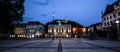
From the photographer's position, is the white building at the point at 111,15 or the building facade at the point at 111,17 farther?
the white building at the point at 111,15

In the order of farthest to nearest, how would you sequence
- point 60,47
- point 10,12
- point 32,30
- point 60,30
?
point 60,30
point 32,30
point 10,12
point 60,47

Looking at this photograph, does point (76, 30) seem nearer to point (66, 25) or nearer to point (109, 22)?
point (66, 25)

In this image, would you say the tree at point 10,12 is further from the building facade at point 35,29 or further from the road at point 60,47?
the building facade at point 35,29

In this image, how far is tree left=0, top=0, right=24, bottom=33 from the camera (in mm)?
51156

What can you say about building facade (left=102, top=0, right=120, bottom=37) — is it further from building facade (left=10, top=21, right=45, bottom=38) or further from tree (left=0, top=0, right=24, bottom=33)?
building facade (left=10, top=21, right=45, bottom=38)

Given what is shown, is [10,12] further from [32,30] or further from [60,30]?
[60,30]

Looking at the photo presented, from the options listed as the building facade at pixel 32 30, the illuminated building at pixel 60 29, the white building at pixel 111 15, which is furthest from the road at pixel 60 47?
the illuminated building at pixel 60 29

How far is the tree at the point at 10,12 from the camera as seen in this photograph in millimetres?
51156

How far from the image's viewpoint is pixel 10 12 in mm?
54875

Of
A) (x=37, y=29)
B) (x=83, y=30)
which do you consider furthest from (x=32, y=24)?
(x=83, y=30)

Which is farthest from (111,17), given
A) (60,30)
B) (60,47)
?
(60,30)

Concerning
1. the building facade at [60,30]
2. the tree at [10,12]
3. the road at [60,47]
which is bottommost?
the road at [60,47]

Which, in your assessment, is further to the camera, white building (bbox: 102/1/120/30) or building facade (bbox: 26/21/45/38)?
building facade (bbox: 26/21/45/38)

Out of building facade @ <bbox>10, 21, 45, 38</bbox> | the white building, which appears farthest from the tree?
building facade @ <bbox>10, 21, 45, 38</bbox>
